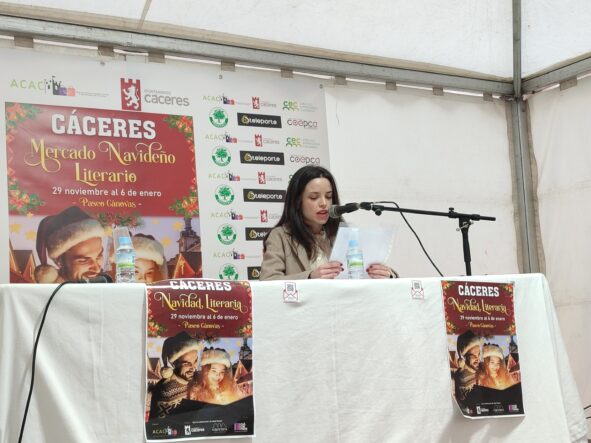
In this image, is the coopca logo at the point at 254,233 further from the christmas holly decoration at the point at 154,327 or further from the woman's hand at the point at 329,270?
the christmas holly decoration at the point at 154,327

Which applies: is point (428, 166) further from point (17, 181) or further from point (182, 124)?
point (17, 181)

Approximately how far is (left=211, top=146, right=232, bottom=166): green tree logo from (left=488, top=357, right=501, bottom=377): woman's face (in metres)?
2.02

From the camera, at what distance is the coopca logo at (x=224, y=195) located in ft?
13.0

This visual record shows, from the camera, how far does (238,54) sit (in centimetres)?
406

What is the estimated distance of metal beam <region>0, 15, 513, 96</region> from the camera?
3.60 m

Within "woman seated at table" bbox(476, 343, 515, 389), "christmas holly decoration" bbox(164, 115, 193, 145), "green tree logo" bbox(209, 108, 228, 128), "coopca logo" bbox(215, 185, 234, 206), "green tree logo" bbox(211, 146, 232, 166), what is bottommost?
"woman seated at table" bbox(476, 343, 515, 389)

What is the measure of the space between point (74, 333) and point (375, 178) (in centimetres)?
275

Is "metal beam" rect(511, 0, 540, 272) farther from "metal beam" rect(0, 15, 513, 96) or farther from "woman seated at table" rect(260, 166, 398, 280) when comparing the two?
"woman seated at table" rect(260, 166, 398, 280)

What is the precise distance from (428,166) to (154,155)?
5.42ft

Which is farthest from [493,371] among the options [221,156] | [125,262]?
[221,156]

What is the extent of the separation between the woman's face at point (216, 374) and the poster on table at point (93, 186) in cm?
177

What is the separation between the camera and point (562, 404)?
2.47 m

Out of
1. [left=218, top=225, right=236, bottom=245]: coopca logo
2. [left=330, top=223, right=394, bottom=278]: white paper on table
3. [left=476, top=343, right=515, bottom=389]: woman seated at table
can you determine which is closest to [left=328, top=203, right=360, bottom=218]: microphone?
[left=330, top=223, right=394, bottom=278]: white paper on table

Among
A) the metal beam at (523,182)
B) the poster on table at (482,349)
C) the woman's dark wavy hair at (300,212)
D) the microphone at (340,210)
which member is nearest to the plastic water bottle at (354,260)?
the microphone at (340,210)
